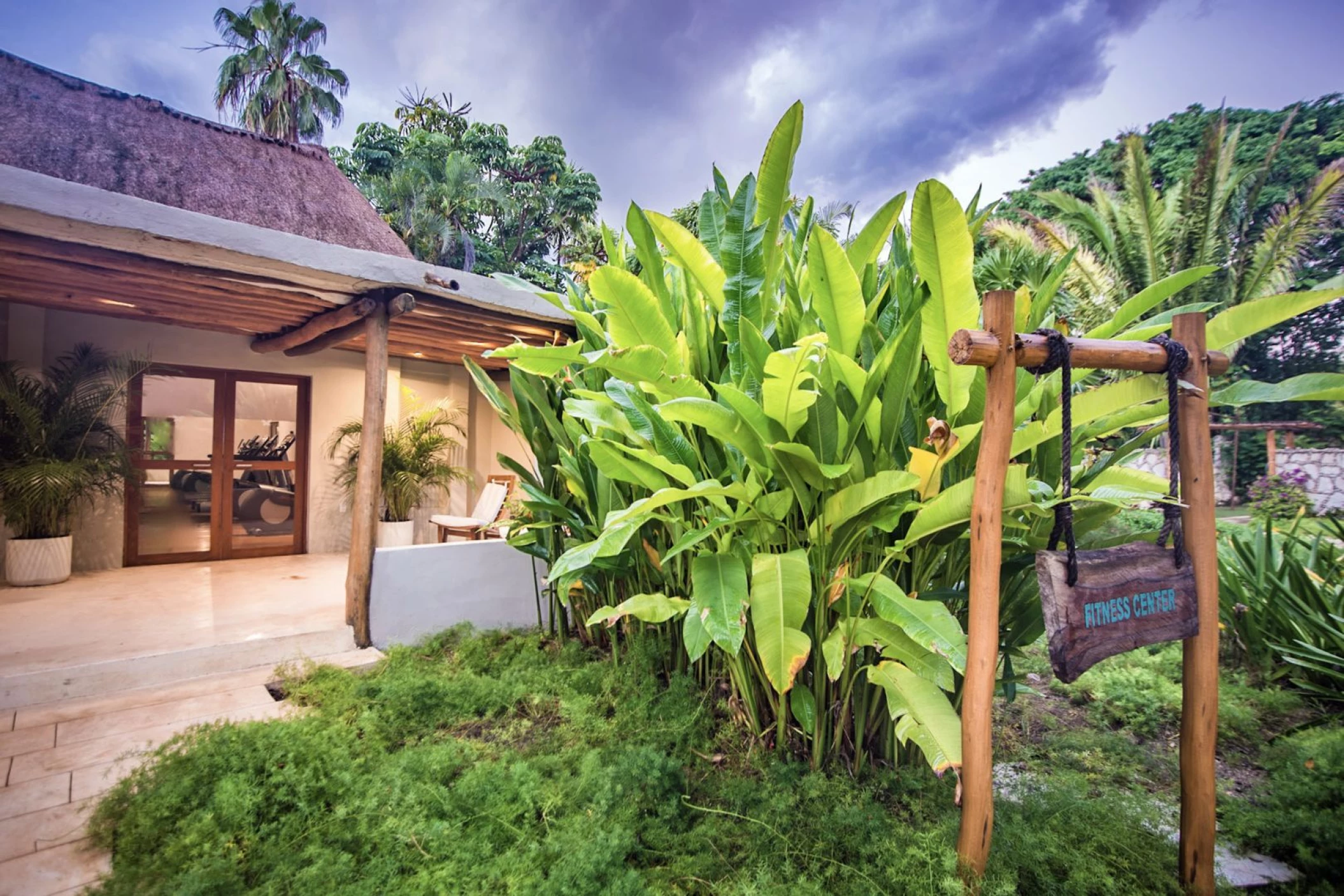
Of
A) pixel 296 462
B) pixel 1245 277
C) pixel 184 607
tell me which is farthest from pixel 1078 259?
pixel 184 607

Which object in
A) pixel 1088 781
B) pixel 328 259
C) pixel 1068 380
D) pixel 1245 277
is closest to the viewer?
pixel 1068 380

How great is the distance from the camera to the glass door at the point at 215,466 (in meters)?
5.34

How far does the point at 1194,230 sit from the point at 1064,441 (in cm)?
1137

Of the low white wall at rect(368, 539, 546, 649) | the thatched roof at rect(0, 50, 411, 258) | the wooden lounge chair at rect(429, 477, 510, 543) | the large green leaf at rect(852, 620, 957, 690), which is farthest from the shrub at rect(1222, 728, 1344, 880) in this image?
Result: the thatched roof at rect(0, 50, 411, 258)

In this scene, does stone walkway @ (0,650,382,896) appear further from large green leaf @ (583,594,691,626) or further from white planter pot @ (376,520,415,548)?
white planter pot @ (376,520,415,548)

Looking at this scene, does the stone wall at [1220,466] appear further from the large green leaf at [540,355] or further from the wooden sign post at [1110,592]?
the large green leaf at [540,355]

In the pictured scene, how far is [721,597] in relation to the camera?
1503mm

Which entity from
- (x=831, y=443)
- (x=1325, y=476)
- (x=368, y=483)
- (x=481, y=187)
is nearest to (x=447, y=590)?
(x=368, y=483)

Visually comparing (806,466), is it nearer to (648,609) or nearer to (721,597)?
(721,597)

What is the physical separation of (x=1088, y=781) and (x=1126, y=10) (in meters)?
15.9

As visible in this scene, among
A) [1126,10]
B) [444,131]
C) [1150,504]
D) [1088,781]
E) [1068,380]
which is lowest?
[1088,781]

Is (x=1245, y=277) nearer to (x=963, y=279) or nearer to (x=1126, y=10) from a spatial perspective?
(x=1126, y=10)

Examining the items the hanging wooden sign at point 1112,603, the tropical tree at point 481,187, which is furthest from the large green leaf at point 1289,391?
the tropical tree at point 481,187

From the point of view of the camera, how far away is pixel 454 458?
24.6ft
